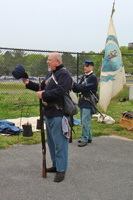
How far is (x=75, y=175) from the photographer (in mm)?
4031

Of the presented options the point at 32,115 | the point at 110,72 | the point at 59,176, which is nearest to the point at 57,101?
the point at 59,176

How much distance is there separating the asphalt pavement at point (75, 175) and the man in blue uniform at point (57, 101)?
1.09 feet

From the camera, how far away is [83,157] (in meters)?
4.92

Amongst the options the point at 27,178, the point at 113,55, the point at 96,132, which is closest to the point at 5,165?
the point at 27,178

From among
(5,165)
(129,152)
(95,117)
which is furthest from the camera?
(95,117)

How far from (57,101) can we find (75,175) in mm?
1326

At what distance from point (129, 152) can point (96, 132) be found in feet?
5.48

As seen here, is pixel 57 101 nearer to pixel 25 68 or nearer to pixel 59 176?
pixel 59 176

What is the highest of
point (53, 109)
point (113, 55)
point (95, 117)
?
point (113, 55)

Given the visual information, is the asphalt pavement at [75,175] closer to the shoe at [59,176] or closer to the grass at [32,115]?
the shoe at [59,176]

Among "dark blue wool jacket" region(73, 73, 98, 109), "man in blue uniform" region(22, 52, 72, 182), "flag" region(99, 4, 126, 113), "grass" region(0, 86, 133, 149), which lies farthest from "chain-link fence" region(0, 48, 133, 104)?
"man in blue uniform" region(22, 52, 72, 182)

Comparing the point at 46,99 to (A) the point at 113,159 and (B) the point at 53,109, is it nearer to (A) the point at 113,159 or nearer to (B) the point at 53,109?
(B) the point at 53,109

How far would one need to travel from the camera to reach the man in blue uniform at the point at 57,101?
143 inches

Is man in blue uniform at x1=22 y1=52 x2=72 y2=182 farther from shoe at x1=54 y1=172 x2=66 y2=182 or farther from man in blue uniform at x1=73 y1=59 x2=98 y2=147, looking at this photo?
man in blue uniform at x1=73 y1=59 x2=98 y2=147
